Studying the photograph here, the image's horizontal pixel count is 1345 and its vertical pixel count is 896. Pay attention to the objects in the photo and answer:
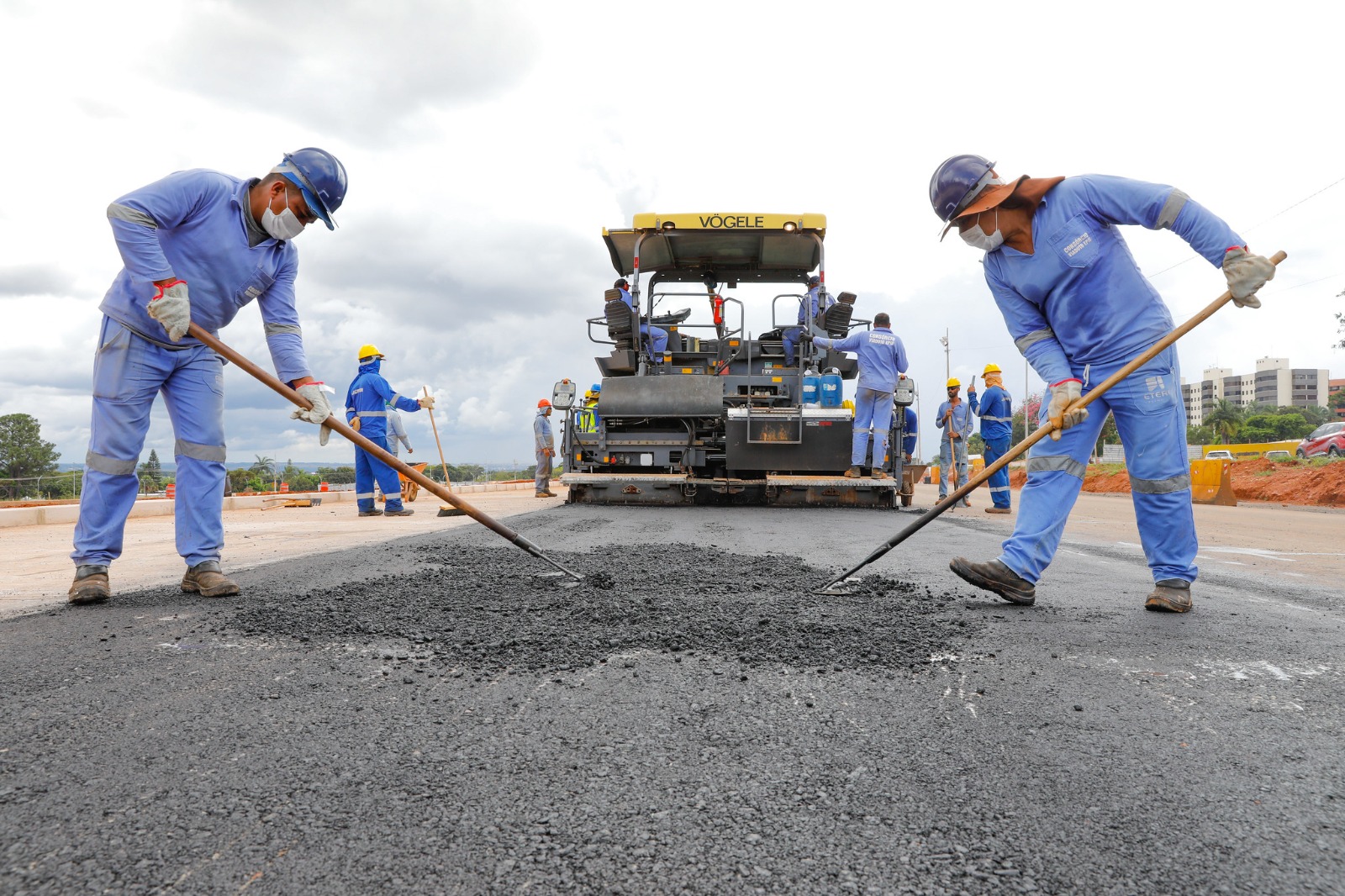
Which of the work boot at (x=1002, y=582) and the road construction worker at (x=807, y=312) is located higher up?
the road construction worker at (x=807, y=312)

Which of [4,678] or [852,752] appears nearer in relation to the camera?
[852,752]

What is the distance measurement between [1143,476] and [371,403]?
7.76 m

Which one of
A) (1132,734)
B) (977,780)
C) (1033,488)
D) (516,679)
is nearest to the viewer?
(977,780)

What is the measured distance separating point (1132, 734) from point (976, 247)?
226 centimetres

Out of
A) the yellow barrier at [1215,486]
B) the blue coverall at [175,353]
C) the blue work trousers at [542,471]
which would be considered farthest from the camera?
the blue work trousers at [542,471]

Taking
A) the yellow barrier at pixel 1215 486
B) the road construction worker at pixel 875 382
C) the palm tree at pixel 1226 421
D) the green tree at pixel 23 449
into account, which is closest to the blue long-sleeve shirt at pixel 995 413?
the road construction worker at pixel 875 382

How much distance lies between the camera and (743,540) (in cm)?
507

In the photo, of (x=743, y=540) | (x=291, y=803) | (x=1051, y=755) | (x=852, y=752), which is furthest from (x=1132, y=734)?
(x=743, y=540)

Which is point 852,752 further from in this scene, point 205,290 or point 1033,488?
point 205,290

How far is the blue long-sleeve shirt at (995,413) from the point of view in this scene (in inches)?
360

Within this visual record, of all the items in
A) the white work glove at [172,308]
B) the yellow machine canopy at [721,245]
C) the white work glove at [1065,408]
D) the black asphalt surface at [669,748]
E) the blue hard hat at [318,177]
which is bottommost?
the black asphalt surface at [669,748]

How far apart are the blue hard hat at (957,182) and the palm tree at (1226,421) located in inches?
3029

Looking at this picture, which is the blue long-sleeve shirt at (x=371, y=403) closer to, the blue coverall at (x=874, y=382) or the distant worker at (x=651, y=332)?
the distant worker at (x=651, y=332)

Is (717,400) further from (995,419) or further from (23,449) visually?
(23,449)
